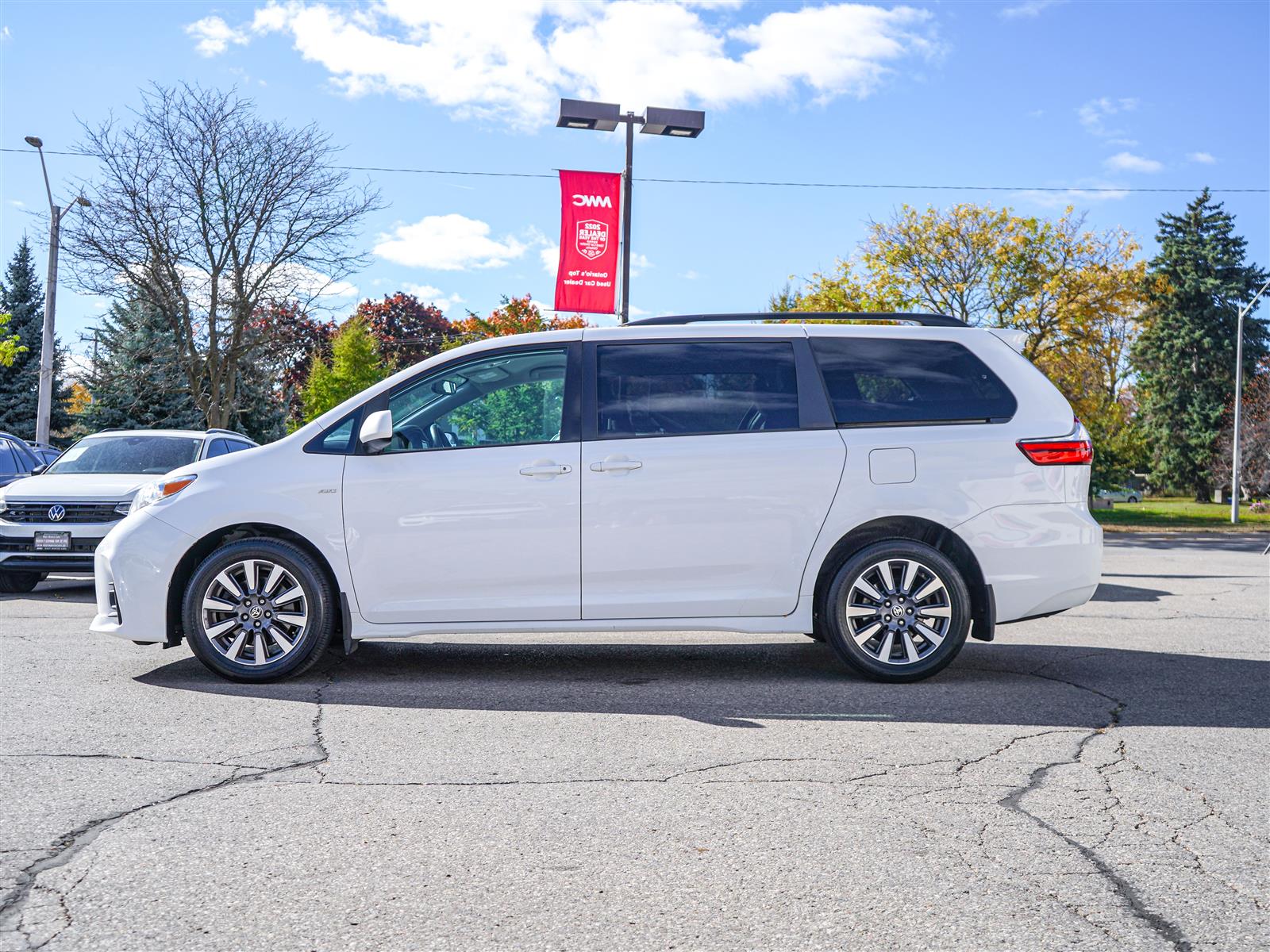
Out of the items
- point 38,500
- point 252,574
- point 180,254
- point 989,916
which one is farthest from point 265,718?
point 180,254

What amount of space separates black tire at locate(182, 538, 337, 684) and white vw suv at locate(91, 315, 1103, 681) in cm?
1

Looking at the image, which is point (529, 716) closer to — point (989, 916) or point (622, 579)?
point (622, 579)

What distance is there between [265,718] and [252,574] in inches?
40.9

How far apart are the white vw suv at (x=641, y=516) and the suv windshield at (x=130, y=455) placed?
6.06 meters

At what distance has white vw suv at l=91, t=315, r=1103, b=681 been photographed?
611 cm

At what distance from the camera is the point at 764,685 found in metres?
6.29

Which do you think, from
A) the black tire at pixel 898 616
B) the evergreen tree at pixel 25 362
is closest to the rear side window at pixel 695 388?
the black tire at pixel 898 616

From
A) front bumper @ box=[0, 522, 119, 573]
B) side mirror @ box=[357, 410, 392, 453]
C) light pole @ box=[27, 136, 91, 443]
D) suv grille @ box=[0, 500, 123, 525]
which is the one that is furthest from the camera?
light pole @ box=[27, 136, 91, 443]

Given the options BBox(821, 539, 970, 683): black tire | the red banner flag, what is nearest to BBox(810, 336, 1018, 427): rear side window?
BBox(821, 539, 970, 683): black tire

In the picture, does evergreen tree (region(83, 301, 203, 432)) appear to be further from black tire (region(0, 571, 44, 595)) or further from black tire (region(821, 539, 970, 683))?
black tire (region(821, 539, 970, 683))

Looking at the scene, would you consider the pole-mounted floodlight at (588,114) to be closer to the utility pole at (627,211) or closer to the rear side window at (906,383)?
the utility pole at (627,211)

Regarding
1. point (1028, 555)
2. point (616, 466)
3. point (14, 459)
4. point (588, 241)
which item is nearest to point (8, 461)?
point (14, 459)

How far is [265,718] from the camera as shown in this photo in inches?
211

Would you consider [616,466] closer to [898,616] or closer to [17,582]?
[898,616]
